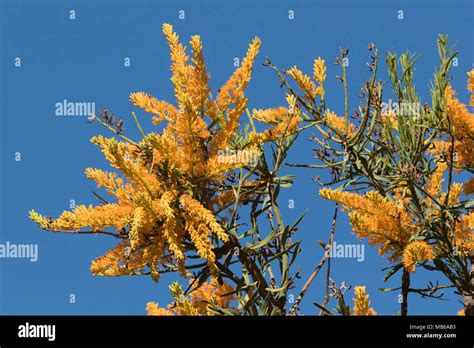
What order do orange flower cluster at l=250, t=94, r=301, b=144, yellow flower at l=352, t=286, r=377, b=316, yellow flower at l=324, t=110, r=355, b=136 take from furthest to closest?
yellow flower at l=324, t=110, r=355, b=136 → orange flower cluster at l=250, t=94, r=301, b=144 → yellow flower at l=352, t=286, r=377, b=316

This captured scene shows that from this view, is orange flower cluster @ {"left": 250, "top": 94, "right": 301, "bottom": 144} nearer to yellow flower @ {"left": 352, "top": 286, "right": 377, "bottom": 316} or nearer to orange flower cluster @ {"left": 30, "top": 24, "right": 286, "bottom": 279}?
orange flower cluster @ {"left": 30, "top": 24, "right": 286, "bottom": 279}

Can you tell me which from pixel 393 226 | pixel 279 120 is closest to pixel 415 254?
pixel 393 226

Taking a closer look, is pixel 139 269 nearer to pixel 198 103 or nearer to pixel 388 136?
pixel 198 103

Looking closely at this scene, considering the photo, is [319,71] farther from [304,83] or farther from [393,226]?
[393,226]

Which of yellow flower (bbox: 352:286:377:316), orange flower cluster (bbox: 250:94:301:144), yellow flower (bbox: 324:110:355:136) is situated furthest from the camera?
yellow flower (bbox: 324:110:355:136)

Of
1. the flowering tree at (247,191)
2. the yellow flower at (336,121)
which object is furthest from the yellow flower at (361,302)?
the yellow flower at (336,121)

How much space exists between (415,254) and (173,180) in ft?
4.99

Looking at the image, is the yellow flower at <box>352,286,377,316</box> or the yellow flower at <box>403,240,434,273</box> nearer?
the yellow flower at <box>352,286,377,316</box>

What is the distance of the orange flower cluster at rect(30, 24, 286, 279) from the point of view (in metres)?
4.25

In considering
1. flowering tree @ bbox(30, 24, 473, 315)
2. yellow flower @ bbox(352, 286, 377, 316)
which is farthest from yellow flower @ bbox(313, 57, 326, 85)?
yellow flower @ bbox(352, 286, 377, 316)

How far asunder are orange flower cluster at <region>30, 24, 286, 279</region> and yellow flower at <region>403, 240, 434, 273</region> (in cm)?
110

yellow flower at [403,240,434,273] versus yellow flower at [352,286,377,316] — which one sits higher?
yellow flower at [403,240,434,273]

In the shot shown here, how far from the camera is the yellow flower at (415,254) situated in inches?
189

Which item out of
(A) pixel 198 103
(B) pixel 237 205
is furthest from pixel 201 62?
(B) pixel 237 205
